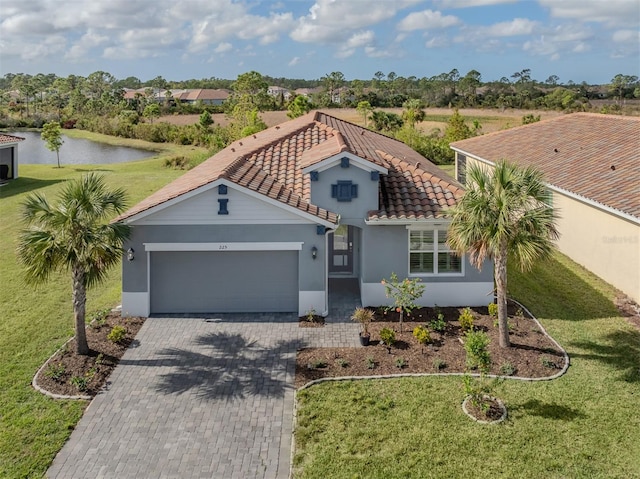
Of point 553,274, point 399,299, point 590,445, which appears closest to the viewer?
point 590,445

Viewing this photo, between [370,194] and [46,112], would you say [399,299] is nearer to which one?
[370,194]

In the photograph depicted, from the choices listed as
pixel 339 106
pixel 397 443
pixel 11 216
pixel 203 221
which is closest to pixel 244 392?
pixel 397 443

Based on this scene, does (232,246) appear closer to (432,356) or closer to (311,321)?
(311,321)

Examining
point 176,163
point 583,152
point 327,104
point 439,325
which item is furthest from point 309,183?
point 327,104

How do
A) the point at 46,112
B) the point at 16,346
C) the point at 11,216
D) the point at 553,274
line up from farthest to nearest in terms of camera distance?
the point at 46,112
the point at 11,216
the point at 553,274
the point at 16,346

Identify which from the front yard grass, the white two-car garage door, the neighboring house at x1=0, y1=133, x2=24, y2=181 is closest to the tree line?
the neighboring house at x1=0, y1=133, x2=24, y2=181
